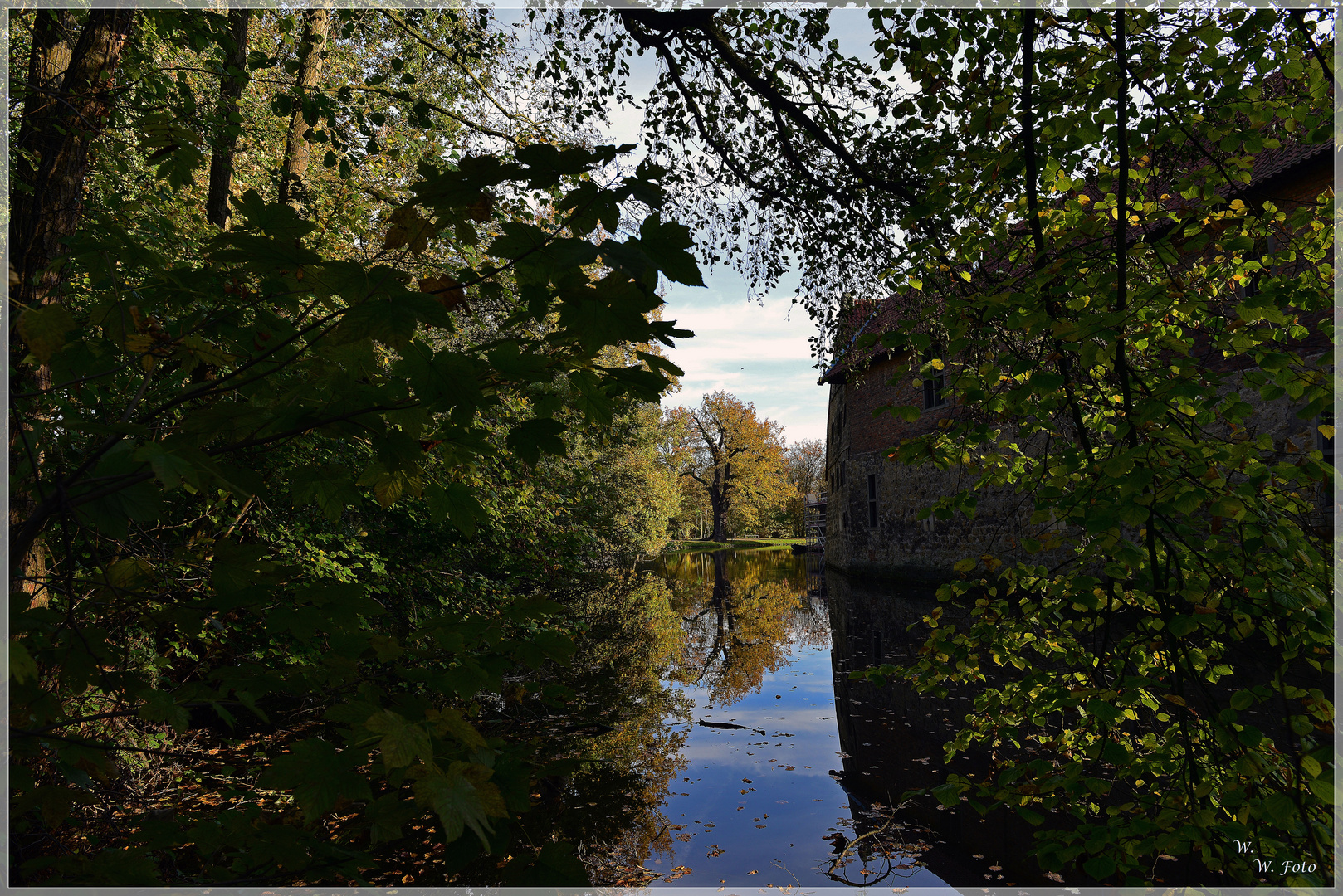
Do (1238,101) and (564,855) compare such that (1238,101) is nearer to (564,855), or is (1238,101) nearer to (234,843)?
(564,855)

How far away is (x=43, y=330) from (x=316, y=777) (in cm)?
117

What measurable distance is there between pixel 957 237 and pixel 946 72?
87 cm

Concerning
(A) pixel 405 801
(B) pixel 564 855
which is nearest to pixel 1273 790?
(B) pixel 564 855

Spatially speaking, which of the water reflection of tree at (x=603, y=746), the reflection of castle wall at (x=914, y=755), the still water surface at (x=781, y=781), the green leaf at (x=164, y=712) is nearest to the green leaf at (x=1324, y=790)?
the water reflection of tree at (x=603, y=746)

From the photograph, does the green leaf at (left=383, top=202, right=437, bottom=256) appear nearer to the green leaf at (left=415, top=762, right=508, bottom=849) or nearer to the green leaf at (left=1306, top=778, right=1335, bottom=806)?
the green leaf at (left=415, top=762, right=508, bottom=849)

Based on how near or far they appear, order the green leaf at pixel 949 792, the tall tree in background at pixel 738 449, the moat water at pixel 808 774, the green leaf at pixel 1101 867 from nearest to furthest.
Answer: the green leaf at pixel 1101 867 < the green leaf at pixel 949 792 < the moat water at pixel 808 774 < the tall tree in background at pixel 738 449

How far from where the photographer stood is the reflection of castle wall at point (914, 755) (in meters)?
5.37

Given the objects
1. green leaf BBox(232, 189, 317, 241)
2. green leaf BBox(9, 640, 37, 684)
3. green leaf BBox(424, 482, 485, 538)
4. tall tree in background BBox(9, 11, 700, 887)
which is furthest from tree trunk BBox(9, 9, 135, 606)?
green leaf BBox(424, 482, 485, 538)

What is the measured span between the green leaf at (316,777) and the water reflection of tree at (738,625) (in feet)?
30.3

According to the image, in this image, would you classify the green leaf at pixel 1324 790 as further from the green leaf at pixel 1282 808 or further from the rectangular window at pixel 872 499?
the rectangular window at pixel 872 499

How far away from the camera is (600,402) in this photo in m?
1.58

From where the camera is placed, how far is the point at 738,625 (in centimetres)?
1625

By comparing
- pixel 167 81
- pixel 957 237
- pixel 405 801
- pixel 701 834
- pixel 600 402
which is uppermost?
pixel 167 81

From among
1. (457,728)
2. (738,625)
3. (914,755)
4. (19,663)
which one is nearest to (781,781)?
(914,755)
